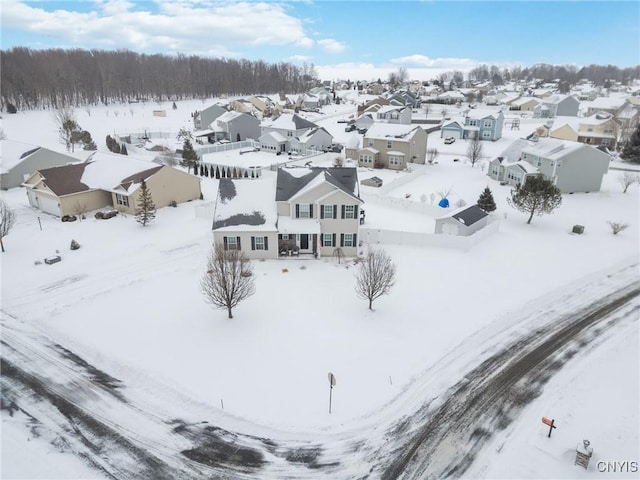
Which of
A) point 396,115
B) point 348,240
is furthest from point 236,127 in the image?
point 348,240

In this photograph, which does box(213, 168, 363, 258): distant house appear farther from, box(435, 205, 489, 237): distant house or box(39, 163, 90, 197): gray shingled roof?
box(39, 163, 90, 197): gray shingled roof

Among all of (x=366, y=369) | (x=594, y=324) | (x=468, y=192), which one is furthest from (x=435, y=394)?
(x=468, y=192)

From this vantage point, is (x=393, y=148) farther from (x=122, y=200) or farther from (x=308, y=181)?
(x=122, y=200)

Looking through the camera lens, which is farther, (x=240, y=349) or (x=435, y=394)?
(x=240, y=349)

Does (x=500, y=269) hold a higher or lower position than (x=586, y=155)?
lower

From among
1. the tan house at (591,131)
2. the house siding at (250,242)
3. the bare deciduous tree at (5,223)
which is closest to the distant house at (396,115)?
the tan house at (591,131)

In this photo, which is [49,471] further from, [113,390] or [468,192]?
[468,192]
